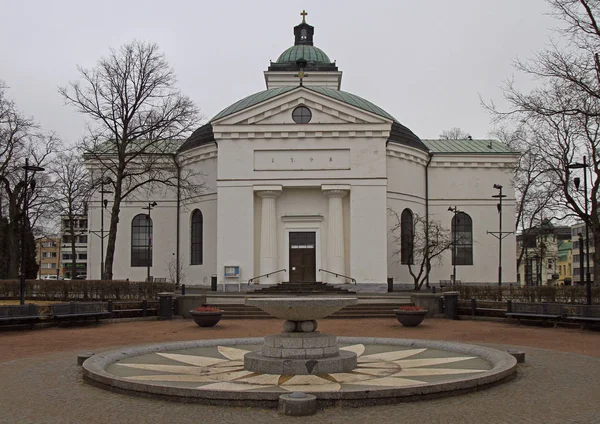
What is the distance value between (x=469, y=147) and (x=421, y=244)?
11535 millimetres

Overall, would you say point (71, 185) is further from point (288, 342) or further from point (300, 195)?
point (288, 342)

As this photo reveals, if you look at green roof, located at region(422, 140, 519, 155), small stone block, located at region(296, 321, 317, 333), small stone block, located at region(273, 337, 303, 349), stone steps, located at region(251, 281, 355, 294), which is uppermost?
green roof, located at region(422, 140, 519, 155)

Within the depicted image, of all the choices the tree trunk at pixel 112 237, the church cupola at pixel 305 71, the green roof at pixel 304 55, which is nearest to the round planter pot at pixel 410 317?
the tree trunk at pixel 112 237

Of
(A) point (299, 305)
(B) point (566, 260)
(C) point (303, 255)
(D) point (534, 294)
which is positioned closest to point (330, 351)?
(A) point (299, 305)

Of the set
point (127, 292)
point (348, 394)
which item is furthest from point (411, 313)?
point (348, 394)

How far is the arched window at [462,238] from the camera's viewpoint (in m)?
50.8

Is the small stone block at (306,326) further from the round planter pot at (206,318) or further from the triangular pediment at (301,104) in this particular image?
the triangular pediment at (301,104)

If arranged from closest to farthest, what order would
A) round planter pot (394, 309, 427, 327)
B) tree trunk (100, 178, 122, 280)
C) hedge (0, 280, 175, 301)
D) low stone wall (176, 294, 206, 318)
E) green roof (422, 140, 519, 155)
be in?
1. round planter pot (394, 309, 427, 327)
2. low stone wall (176, 294, 206, 318)
3. hedge (0, 280, 175, 301)
4. tree trunk (100, 178, 122, 280)
5. green roof (422, 140, 519, 155)

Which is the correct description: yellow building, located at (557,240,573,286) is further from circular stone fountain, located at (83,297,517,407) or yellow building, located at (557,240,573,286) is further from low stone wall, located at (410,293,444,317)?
circular stone fountain, located at (83,297,517,407)

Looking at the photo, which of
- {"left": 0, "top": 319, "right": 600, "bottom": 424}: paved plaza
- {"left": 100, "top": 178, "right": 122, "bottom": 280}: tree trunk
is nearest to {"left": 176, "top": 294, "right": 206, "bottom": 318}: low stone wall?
{"left": 0, "top": 319, "right": 600, "bottom": 424}: paved plaza

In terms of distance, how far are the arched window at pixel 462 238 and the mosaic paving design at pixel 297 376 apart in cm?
3513

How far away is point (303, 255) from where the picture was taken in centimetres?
4369

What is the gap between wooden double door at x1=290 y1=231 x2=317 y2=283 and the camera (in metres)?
43.5

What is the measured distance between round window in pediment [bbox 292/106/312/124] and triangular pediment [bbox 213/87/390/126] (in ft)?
0.83
